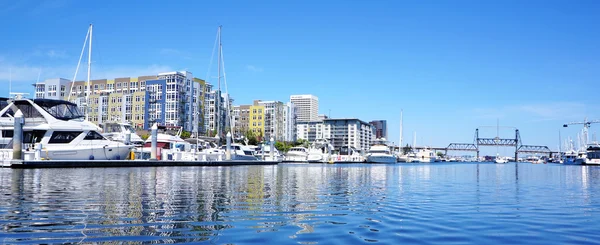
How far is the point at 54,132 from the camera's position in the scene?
57000 millimetres

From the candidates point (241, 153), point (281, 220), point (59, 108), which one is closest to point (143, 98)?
point (241, 153)

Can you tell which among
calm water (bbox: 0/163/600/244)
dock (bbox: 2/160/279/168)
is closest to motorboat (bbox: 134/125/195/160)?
dock (bbox: 2/160/279/168)

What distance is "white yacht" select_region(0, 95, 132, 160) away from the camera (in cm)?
5628

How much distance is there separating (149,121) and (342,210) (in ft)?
432

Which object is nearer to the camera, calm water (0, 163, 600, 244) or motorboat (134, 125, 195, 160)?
calm water (0, 163, 600, 244)

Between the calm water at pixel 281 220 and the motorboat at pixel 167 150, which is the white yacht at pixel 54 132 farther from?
the calm water at pixel 281 220

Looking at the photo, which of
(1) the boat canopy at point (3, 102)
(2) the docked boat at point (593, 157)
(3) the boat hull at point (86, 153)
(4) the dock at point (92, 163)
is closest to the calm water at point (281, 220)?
(4) the dock at point (92, 163)

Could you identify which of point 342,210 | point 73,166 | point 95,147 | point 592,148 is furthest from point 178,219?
point 592,148

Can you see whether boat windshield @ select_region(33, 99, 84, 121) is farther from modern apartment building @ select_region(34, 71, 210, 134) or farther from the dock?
modern apartment building @ select_region(34, 71, 210, 134)

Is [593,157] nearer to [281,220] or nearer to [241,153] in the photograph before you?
[241,153]

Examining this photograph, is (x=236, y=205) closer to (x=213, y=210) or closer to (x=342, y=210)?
(x=213, y=210)

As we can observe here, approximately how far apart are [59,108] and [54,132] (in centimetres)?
517

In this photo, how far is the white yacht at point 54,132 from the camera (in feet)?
185

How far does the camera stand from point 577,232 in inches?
522
